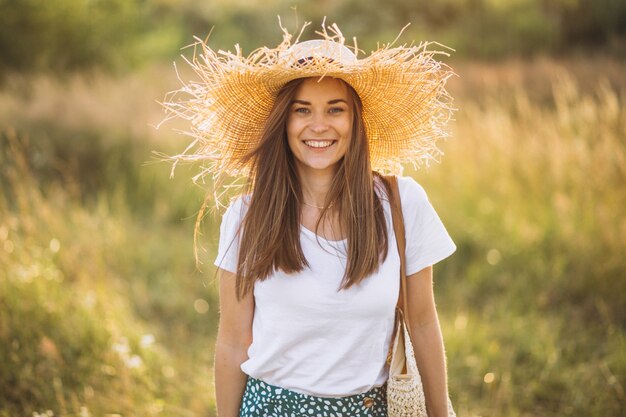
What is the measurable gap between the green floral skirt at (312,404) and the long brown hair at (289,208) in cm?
37

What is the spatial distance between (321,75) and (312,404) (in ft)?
3.73

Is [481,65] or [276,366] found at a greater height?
[481,65]

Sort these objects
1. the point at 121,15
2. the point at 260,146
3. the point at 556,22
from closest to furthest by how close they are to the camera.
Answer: the point at 260,146
the point at 121,15
the point at 556,22

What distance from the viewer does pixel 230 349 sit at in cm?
253

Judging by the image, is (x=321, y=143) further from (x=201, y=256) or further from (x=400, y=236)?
(x=201, y=256)

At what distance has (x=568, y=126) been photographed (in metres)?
6.42

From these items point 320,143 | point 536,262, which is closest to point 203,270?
point 536,262

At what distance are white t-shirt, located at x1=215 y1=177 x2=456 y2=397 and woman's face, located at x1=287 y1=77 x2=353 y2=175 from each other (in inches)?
11.2

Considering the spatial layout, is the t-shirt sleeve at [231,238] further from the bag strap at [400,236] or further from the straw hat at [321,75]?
the bag strap at [400,236]

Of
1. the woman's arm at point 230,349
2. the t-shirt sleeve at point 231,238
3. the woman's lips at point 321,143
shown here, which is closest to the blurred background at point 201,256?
the woman's lips at point 321,143

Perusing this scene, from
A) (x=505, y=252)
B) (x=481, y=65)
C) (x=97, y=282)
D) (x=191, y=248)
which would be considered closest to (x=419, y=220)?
(x=97, y=282)

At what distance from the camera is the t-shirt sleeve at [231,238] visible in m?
2.46

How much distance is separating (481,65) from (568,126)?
24.3 feet

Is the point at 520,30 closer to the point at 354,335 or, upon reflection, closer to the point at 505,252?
the point at 505,252
